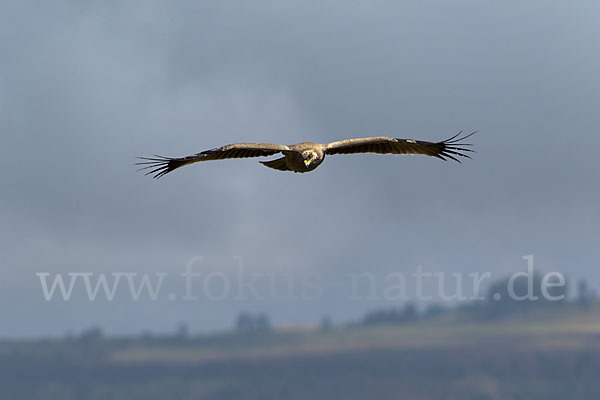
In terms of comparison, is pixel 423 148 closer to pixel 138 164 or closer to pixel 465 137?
pixel 465 137

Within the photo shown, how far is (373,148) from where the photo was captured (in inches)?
909

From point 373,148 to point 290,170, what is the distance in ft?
8.24

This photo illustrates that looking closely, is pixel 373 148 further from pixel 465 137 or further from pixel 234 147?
pixel 234 147

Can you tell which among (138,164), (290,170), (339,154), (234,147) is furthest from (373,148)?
(138,164)

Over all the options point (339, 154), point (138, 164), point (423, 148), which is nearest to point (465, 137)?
point (423, 148)

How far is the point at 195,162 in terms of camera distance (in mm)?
21312

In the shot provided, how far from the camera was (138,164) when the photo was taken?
2094 cm

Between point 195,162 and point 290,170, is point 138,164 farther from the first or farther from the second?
point 290,170

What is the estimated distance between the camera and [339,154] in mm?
22562

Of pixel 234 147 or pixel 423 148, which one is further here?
pixel 423 148

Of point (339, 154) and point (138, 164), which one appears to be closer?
point (138, 164)

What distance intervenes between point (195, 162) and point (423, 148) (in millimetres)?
5891

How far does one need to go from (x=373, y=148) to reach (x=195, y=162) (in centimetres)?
458

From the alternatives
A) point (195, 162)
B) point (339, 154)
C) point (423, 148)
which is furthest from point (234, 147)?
point (423, 148)
